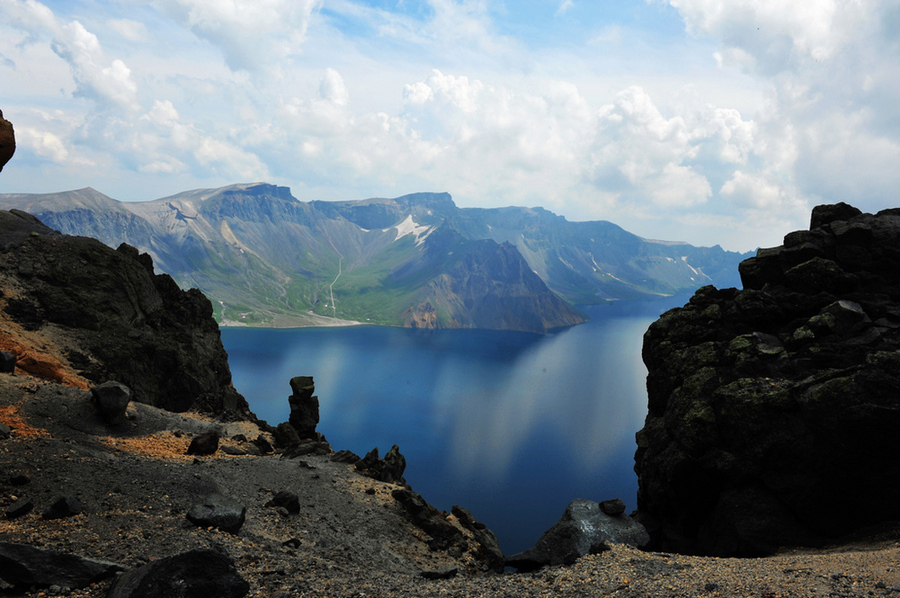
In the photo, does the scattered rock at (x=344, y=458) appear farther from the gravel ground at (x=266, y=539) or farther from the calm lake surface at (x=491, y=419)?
the calm lake surface at (x=491, y=419)

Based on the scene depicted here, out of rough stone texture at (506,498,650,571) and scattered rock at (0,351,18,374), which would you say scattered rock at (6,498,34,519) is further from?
rough stone texture at (506,498,650,571)

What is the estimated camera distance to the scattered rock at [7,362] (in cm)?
2255

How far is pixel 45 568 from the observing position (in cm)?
953

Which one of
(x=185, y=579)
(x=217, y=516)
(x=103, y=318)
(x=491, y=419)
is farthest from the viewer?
(x=491, y=419)

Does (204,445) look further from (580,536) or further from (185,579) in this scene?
(580,536)

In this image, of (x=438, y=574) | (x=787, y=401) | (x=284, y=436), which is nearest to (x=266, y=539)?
(x=438, y=574)

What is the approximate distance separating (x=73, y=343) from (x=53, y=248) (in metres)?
9.93

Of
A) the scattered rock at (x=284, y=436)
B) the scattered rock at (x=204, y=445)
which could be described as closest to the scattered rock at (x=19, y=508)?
the scattered rock at (x=204, y=445)

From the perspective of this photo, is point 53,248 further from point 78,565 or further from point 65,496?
point 78,565

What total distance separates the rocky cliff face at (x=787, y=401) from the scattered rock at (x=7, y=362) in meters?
34.3

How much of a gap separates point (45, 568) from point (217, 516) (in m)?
5.74

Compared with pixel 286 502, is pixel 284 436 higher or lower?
lower

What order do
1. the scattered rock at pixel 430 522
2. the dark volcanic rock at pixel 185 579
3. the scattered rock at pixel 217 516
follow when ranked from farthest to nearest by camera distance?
the scattered rock at pixel 430 522 → the scattered rock at pixel 217 516 → the dark volcanic rock at pixel 185 579

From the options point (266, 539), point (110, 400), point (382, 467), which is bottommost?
point (382, 467)
